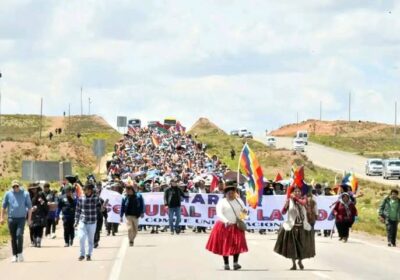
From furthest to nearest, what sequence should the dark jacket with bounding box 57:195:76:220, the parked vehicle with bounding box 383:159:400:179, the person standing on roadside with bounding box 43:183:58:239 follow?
1. the parked vehicle with bounding box 383:159:400:179
2. the person standing on roadside with bounding box 43:183:58:239
3. the dark jacket with bounding box 57:195:76:220

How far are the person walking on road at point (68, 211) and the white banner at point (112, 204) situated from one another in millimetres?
5665

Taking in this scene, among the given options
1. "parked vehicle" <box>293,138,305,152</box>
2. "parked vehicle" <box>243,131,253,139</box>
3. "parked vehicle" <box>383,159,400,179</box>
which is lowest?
"parked vehicle" <box>383,159,400,179</box>

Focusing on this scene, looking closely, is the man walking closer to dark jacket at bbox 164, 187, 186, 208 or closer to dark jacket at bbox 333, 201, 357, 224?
dark jacket at bbox 333, 201, 357, 224

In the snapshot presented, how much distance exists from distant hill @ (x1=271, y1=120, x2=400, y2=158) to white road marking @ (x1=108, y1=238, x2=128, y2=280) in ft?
309

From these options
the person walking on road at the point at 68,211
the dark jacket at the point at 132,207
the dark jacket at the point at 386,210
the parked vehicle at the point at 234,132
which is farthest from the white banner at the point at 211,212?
the parked vehicle at the point at 234,132

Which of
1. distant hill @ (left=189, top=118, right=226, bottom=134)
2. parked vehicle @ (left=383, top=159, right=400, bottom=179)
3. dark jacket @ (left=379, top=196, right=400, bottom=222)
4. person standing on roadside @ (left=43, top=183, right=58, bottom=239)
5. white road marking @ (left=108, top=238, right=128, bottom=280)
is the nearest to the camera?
white road marking @ (left=108, top=238, right=128, bottom=280)

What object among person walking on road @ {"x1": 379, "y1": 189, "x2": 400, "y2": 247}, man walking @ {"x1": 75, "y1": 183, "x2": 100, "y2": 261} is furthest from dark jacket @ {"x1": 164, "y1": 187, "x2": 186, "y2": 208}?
man walking @ {"x1": 75, "y1": 183, "x2": 100, "y2": 261}

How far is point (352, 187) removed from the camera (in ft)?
116

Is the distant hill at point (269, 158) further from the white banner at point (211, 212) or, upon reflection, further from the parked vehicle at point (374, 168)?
the white banner at point (211, 212)

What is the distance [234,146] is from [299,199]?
9535 cm

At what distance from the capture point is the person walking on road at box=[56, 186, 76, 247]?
2603cm

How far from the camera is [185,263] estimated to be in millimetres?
21047

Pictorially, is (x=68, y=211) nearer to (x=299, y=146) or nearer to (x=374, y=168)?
(x=374, y=168)

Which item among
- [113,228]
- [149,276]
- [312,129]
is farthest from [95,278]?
[312,129]
